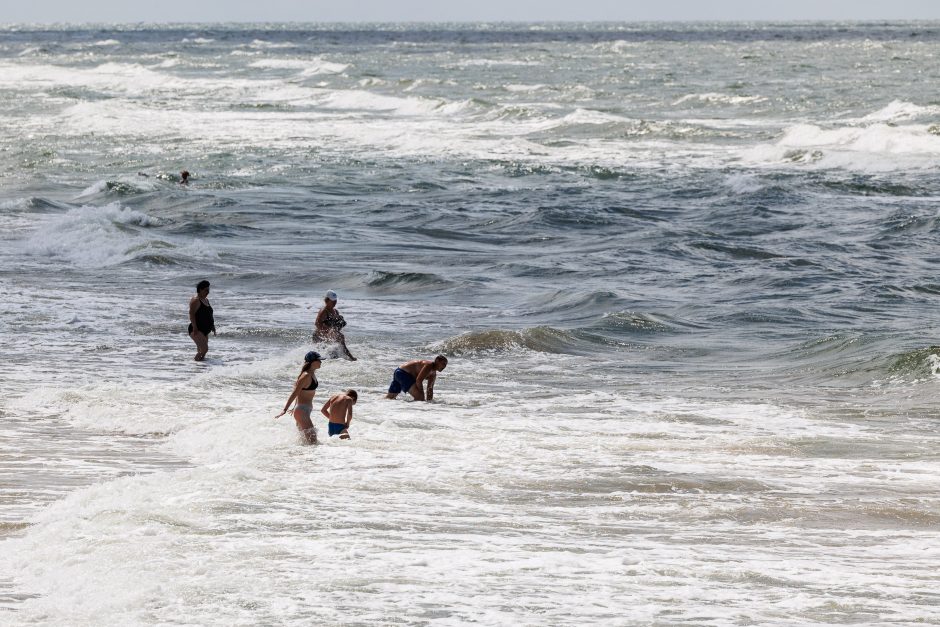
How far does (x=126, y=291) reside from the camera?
63.7 feet

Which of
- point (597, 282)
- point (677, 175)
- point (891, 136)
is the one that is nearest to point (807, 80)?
point (891, 136)

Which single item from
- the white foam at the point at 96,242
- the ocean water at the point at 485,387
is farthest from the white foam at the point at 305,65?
the white foam at the point at 96,242

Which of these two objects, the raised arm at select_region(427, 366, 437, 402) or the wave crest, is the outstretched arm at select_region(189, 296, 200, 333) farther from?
the raised arm at select_region(427, 366, 437, 402)

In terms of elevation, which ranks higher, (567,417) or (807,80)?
(807,80)

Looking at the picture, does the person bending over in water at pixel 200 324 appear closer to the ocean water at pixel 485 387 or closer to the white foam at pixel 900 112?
the ocean water at pixel 485 387

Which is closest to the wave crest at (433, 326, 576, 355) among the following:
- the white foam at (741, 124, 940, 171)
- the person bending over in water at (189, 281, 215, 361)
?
the person bending over in water at (189, 281, 215, 361)

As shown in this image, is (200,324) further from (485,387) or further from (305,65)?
(305,65)

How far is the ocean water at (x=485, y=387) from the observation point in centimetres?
783

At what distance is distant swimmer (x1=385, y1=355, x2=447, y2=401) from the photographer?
12.9m

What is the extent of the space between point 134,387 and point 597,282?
952cm

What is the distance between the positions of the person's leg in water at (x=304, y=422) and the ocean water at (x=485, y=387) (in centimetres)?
13

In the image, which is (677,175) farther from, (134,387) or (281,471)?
(281,471)

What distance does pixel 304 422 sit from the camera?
11086 millimetres

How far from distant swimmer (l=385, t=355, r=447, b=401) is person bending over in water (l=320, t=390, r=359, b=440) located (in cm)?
180
